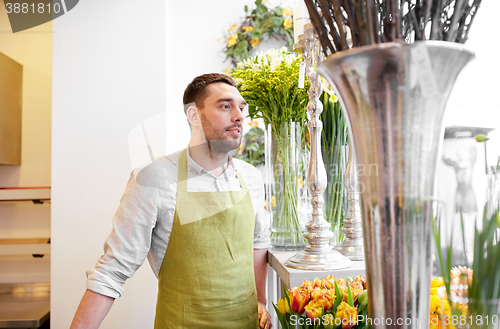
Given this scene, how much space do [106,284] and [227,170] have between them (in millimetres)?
437

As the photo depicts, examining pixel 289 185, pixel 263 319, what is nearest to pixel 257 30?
pixel 289 185

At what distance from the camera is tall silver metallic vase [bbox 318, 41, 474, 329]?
18 centimetres


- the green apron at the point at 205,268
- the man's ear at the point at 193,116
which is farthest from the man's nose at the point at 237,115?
the green apron at the point at 205,268

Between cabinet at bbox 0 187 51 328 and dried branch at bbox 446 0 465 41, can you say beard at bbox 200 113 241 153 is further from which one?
cabinet at bbox 0 187 51 328

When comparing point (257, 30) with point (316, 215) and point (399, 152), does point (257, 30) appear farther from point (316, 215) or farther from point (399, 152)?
point (399, 152)

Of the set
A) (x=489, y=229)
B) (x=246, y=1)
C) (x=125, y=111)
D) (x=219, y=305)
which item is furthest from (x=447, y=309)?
(x=246, y=1)

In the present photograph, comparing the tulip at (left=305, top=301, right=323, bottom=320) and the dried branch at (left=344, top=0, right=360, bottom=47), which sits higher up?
the dried branch at (left=344, top=0, right=360, bottom=47)

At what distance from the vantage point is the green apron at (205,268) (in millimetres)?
910

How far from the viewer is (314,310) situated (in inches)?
17.9

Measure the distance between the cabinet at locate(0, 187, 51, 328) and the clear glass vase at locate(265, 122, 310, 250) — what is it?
4.92ft

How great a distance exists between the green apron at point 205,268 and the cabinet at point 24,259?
1.29m

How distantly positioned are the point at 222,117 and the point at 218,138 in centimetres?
6

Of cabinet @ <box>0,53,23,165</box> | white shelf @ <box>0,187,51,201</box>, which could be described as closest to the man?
white shelf @ <box>0,187,51,201</box>

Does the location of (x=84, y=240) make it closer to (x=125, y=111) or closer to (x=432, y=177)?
(x=125, y=111)
